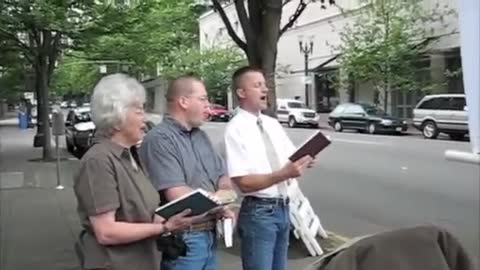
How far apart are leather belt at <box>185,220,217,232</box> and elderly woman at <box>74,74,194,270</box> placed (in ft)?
0.77

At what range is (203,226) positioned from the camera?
11.5 ft

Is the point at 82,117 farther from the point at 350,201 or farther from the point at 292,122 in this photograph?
the point at 350,201

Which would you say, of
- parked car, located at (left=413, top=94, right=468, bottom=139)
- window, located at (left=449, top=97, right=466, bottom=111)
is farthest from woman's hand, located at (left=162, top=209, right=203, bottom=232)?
window, located at (left=449, top=97, right=466, bottom=111)

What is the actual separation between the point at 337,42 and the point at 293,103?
5194 millimetres

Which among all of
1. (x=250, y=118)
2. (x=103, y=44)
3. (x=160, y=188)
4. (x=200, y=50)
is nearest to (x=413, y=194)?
(x=250, y=118)

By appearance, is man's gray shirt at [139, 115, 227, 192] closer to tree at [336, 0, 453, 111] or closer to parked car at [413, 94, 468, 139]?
parked car at [413, 94, 468, 139]

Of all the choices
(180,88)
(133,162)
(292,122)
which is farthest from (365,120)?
(133,162)

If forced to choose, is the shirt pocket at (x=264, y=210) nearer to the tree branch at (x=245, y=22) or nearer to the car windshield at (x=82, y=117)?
the tree branch at (x=245, y=22)

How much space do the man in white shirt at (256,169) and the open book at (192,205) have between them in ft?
2.95

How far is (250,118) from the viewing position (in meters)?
4.19

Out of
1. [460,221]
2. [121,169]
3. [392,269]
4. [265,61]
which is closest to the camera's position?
[392,269]

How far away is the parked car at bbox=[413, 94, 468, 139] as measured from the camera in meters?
27.4

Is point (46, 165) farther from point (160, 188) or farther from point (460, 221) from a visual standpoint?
point (160, 188)

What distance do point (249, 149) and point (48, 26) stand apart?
15.4 meters
